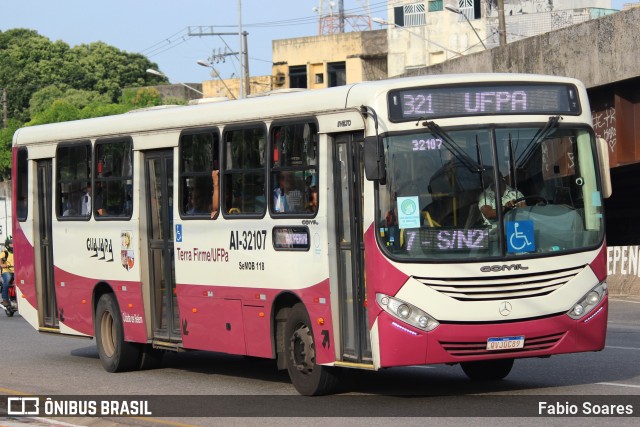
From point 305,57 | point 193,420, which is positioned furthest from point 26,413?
point 305,57

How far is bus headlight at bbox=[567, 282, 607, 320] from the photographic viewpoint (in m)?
11.9

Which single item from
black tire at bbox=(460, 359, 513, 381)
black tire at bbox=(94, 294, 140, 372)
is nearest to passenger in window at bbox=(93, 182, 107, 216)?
black tire at bbox=(94, 294, 140, 372)

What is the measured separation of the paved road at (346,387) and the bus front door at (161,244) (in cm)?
65

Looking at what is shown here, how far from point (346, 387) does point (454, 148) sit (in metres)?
2.95

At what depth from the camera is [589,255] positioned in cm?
1203

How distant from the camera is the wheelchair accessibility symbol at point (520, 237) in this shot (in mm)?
11695

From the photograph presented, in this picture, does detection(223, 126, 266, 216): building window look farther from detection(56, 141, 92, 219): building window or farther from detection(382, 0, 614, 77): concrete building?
detection(382, 0, 614, 77): concrete building

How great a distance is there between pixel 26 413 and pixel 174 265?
3.26 m

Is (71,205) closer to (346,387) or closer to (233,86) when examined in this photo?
(346,387)

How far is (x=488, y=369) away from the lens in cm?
1366

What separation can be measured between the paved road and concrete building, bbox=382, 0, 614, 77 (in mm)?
55233

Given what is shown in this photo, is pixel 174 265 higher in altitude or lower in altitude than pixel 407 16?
lower

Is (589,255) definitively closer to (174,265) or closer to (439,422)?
(439,422)

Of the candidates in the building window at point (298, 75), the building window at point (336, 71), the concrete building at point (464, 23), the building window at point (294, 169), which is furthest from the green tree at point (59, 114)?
the building window at point (294, 169)
